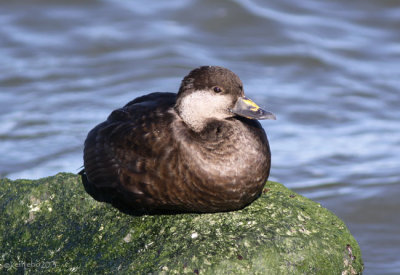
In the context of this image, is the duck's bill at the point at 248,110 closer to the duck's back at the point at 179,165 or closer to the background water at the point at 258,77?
the duck's back at the point at 179,165

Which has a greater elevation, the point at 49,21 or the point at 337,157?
the point at 49,21

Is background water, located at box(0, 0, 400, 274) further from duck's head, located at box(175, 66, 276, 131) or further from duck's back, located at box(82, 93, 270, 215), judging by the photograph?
duck's head, located at box(175, 66, 276, 131)

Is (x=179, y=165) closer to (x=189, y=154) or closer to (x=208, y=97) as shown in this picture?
(x=189, y=154)

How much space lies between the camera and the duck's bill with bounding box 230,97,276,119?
3885 millimetres

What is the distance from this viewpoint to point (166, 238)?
3.62m

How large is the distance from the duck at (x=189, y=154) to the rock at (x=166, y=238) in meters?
0.12

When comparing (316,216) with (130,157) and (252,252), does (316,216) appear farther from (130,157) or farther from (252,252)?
(130,157)

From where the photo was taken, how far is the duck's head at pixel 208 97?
3850 millimetres

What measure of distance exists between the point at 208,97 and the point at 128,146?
0.63 metres

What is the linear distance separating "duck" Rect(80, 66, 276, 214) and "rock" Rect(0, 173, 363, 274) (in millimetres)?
119

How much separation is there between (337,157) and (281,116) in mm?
1229

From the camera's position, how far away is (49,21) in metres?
10.8

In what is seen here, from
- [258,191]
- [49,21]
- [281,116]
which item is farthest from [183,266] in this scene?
[49,21]

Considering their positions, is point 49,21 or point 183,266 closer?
point 183,266
